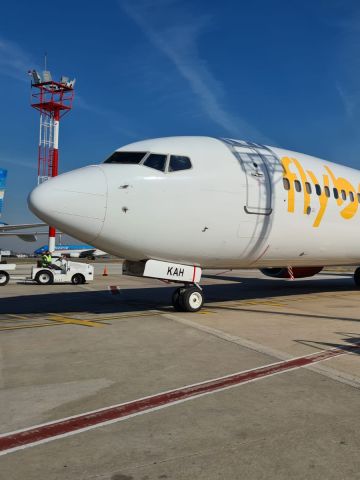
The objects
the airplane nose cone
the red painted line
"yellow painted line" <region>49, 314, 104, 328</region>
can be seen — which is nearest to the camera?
the red painted line

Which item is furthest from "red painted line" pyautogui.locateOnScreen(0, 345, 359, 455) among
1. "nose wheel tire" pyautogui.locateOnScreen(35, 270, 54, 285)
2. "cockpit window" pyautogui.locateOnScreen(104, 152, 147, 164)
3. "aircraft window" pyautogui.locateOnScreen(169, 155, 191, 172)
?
"nose wheel tire" pyautogui.locateOnScreen(35, 270, 54, 285)

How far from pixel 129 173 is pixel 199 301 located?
3.82 meters

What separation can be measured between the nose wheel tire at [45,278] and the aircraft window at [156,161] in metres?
→ 14.5

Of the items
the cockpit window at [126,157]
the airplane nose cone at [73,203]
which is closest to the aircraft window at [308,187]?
the cockpit window at [126,157]

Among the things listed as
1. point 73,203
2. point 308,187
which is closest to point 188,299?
point 73,203

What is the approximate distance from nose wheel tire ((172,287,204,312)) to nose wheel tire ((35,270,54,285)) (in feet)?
43.1

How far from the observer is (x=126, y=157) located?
10.3 m

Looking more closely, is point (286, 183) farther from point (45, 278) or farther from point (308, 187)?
point (45, 278)

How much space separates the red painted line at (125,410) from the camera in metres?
3.70

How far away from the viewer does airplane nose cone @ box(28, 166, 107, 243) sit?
8.84 meters

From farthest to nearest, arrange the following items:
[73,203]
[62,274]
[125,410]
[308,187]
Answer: [62,274] → [308,187] → [73,203] → [125,410]

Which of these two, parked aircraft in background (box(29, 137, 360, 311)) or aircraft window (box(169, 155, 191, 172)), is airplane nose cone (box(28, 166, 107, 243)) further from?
aircraft window (box(169, 155, 191, 172))

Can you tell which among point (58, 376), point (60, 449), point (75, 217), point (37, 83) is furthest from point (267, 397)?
point (37, 83)

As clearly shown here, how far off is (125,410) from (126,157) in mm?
6948
